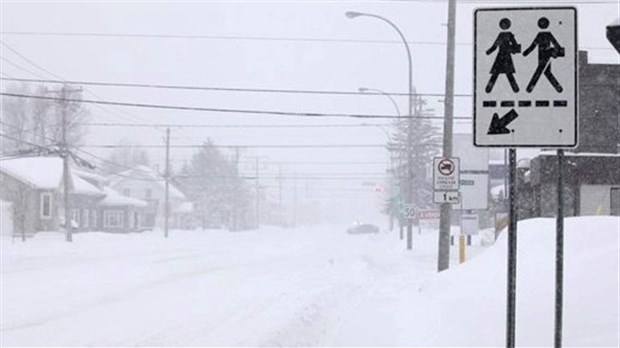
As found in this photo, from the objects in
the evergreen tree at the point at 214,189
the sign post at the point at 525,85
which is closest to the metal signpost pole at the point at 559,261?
the sign post at the point at 525,85

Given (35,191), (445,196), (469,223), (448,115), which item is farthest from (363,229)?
(445,196)

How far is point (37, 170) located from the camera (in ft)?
211

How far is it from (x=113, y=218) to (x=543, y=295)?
79.2 meters

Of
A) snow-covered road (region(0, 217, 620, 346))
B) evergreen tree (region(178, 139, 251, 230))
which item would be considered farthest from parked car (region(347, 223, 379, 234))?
snow-covered road (region(0, 217, 620, 346))

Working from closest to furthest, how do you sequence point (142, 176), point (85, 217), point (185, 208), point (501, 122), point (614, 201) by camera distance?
point (501, 122)
point (614, 201)
point (85, 217)
point (142, 176)
point (185, 208)

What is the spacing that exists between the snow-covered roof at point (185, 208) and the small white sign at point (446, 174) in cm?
9396

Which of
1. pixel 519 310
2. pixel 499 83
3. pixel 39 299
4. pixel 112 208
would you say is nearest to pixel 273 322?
pixel 519 310

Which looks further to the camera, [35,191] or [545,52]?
[35,191]

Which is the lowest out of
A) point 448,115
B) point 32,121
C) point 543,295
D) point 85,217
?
point 85,217

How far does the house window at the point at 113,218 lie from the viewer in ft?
285

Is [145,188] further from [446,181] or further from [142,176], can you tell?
[446,181]

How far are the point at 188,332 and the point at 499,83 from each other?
8.97 meters

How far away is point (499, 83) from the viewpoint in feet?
18.7

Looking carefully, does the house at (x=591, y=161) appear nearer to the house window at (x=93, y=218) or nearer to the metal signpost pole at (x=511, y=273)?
the metal signpost pole at (x=511, y=273)
